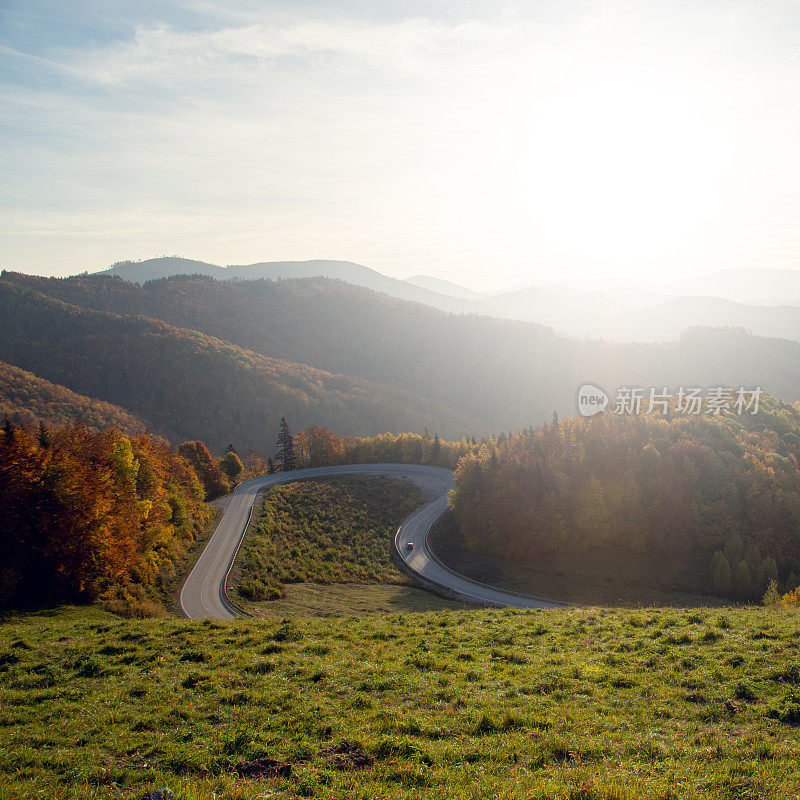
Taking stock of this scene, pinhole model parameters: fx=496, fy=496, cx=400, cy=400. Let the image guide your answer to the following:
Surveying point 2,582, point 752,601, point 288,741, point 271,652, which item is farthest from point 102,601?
point 752,601

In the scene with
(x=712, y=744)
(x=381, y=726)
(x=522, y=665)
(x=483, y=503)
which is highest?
(x=712, y=744)

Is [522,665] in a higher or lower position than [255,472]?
higher

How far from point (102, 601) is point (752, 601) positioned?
4993cm

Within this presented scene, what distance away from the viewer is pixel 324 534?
170 feet

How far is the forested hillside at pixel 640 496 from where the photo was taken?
54344 mm

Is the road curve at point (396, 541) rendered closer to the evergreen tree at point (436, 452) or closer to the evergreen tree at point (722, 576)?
the evergreen tree at point (436, 452)

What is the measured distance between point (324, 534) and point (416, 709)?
4216 centimetres

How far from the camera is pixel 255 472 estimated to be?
351ft

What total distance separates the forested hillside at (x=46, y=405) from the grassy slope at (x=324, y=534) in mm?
83367

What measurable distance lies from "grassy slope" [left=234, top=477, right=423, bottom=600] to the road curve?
1584 mm

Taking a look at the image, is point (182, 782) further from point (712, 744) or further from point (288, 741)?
point (712, 744)
